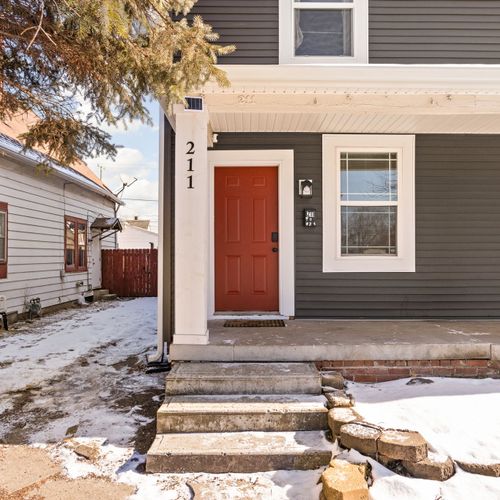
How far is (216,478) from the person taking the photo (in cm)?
252

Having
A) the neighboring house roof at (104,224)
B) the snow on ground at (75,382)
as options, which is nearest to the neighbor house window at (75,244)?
the neighboring house roof at (104,224)

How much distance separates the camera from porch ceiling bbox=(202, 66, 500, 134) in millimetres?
3629

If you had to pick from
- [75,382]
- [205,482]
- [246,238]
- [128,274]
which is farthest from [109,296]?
[205,482]

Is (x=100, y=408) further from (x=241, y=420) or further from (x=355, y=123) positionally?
(x=355, y=123)

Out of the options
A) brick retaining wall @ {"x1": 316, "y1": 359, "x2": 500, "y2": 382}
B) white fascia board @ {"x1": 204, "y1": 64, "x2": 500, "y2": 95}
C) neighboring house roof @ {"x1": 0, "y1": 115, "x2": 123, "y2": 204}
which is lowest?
brick retaining wall @ {"x1": 316, "y1": 359, "x2": 500, "y2": 382}

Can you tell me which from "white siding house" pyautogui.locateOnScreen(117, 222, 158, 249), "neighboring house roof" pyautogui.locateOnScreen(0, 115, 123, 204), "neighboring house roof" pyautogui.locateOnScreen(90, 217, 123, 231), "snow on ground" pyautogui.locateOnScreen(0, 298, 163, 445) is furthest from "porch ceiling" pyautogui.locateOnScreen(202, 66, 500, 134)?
"white siding house" pyautogui.locateOnScreen(117, 222, 158, 249)

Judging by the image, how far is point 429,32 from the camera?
4.72 m

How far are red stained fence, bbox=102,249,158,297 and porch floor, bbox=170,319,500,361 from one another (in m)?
9.03

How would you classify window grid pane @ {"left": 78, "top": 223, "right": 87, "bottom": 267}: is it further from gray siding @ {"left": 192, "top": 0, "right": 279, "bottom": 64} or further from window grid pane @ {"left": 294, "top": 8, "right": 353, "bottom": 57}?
window grid pane @ {"left": 294, "top": 8, "right": 353, "bottom": 57}

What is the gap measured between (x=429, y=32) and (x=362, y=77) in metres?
1.77

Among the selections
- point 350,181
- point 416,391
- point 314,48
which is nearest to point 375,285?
point 350,181

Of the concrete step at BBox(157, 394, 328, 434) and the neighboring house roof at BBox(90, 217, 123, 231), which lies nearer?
the concrete step at BBox(157, 394, 328, 434)

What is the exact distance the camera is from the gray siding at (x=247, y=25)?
4.65 meters

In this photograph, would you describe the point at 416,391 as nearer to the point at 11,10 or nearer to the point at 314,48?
the point at 314,48
